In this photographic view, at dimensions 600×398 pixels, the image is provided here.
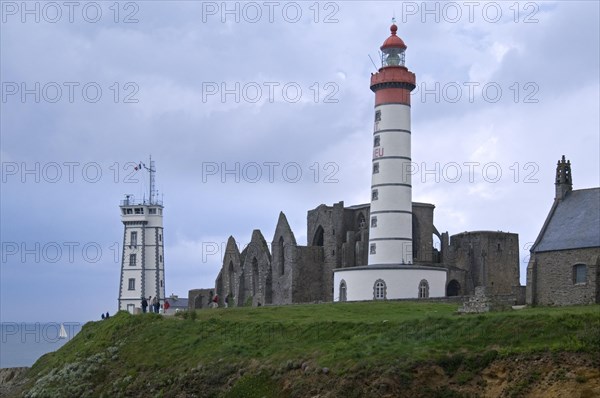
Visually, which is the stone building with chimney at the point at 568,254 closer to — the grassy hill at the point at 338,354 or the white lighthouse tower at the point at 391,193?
the grassy hill at the point at 338,354

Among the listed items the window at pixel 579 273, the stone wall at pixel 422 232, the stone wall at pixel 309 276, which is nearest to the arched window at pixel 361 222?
A: the stone wall at pixel 309 276

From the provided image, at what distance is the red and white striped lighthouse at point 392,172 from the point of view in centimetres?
5838

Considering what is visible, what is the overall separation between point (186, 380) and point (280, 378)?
16.3ft

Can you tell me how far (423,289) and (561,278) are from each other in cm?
1161

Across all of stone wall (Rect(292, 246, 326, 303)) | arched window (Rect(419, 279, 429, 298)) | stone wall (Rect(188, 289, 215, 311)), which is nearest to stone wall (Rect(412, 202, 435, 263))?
arched window (Rect(419, 279, 429, 298))

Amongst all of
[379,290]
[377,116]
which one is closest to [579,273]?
[379,290]

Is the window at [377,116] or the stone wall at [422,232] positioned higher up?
the window at [377,116]

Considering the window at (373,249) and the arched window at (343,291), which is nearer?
the arched window at (343,291)

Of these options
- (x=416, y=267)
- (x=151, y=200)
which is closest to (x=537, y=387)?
(x=416, y=267)

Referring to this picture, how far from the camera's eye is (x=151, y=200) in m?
89.6

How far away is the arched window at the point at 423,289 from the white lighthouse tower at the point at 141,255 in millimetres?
34536

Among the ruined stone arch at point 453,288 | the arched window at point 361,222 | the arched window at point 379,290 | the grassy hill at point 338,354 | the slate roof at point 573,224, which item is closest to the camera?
the grassy hill at point 338,354

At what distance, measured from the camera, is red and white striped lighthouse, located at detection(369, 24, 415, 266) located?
58375 millimetres

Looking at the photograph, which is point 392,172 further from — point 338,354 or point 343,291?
point 338,354
